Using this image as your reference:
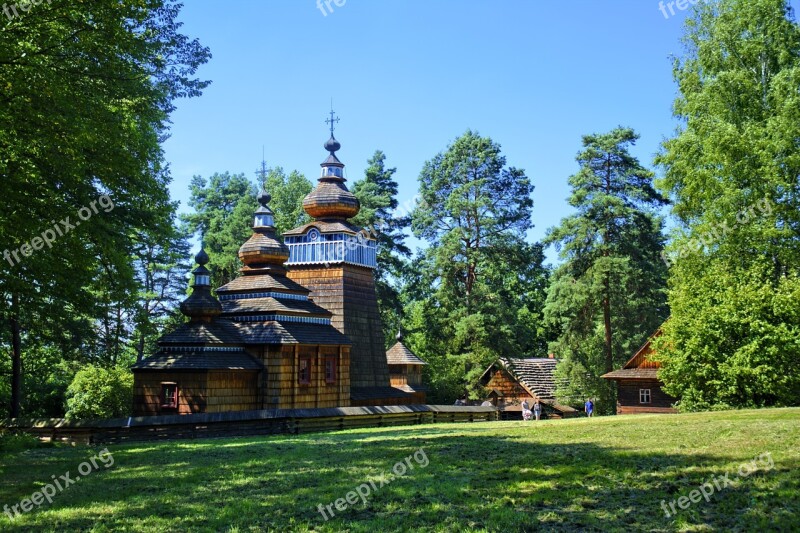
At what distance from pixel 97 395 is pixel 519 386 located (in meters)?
26.7

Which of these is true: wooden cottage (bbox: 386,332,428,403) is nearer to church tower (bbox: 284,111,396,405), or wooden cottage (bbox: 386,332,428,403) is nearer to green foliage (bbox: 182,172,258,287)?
church tower (bbox: 284,111,396,405)

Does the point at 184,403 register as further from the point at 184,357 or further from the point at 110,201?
the point at 110,201

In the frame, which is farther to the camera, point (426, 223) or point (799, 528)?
point (426, 223)

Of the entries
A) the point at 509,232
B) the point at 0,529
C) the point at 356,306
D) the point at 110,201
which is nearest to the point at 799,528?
the point at 0,529

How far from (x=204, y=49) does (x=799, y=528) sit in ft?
66.5

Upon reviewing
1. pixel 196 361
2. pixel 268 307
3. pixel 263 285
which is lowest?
pixel 196 361

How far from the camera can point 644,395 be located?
142ft

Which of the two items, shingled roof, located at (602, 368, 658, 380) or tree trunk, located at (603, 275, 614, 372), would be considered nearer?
shingled roof, located at (602, 368, 658, 380)

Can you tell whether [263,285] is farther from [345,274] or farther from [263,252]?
[345,274]

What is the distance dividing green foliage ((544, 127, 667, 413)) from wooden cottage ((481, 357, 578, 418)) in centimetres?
150

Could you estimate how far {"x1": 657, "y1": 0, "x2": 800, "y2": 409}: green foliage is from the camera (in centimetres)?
3075

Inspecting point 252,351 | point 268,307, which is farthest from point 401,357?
point 252,351

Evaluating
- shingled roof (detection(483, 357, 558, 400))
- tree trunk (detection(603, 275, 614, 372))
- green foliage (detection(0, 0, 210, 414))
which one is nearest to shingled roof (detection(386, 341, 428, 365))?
shingled roof (detection(483, 357, 558, 400))

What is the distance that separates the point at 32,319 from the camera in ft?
92.4
